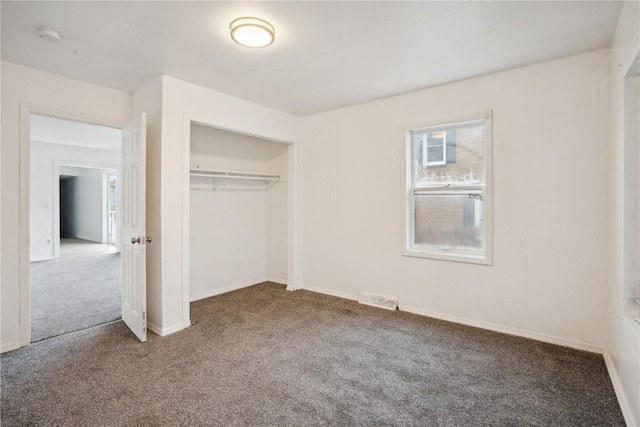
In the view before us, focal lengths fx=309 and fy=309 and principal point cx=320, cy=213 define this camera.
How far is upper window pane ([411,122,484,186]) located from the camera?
322 centimetres

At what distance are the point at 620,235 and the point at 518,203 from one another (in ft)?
2.90

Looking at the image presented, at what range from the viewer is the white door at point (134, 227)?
2.84 m

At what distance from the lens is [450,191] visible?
338 cm

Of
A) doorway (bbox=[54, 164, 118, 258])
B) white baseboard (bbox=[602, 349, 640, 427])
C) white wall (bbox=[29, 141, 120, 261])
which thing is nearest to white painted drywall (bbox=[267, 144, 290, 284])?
white baseboard (bbox=[602, 349, 640, 427])

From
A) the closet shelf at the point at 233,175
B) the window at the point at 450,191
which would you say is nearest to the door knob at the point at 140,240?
the closet shelf at the point at 233,175

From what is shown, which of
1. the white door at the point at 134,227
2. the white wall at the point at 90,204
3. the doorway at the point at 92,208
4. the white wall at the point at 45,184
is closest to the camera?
the white door at the point at 134,227

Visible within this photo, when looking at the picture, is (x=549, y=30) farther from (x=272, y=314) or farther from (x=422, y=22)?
(x=272, y=314)

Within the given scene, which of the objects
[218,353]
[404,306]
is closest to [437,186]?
[404,306]

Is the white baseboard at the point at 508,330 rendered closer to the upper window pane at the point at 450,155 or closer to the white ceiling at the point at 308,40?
the upper window pane at the point at 450,155

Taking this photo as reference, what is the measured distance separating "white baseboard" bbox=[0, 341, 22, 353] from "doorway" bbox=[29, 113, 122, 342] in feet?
0.72

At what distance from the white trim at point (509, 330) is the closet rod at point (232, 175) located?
260cm

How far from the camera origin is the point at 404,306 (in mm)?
3615

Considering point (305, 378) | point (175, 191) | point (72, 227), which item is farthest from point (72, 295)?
point (72, 227)

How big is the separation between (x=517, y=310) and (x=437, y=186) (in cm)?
144
